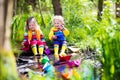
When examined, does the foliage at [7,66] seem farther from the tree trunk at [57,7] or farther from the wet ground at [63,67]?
the tree trunk at [57,7]

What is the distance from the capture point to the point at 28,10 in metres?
9.94

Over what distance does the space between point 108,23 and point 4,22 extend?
6.72 ft

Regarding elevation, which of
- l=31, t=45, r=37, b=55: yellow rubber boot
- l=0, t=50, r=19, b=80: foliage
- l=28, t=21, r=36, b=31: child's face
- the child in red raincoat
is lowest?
l=31, t=45, r=37, b=55: yellow rubber boot

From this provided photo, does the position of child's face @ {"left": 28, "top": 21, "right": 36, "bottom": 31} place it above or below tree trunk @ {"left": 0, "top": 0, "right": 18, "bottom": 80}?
below

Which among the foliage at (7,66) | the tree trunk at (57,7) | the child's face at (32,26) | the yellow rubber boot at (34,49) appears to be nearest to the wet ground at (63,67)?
the yellow rubber boot at (34,49)

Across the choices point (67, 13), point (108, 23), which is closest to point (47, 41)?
point (67, 13)

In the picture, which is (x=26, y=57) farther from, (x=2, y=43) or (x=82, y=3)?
(x=2, y=43)

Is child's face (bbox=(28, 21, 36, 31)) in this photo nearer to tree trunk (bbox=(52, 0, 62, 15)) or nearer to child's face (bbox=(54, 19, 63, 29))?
child's face (bbox=(54, 19, 63, 29))

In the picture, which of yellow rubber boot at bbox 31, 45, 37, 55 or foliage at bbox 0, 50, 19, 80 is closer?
foliage at bbox 0, 50, 19, 80

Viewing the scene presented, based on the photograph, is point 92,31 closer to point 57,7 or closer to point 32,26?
point 32,26

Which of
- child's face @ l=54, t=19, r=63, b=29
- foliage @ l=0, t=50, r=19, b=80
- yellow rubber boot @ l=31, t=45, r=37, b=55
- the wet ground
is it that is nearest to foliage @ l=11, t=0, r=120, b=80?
the wet ground

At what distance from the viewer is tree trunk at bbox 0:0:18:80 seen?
4.84ft

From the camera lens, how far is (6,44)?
1514mm

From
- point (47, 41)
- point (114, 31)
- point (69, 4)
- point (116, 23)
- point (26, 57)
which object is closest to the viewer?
point (114, 31)
